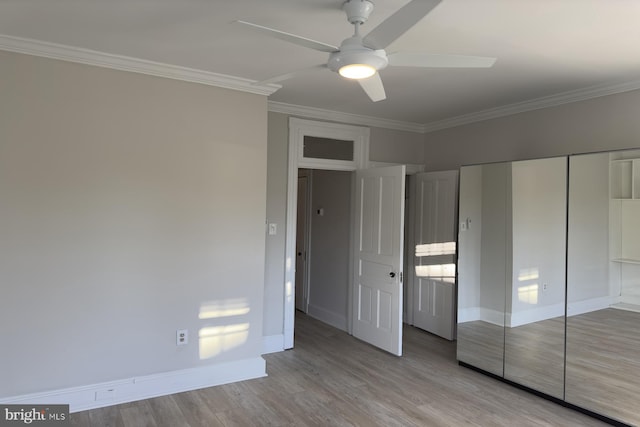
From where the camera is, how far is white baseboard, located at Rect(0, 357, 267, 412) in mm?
3035

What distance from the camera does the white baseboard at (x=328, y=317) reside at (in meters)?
5.32

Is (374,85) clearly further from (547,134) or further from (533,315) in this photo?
(547,134)

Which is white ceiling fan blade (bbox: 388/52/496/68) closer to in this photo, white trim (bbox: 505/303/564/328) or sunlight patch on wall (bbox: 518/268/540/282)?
sunlight patch on wall (bbox: 518/268/540/282)

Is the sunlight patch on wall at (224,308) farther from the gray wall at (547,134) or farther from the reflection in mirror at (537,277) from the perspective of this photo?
the gray wall at (547,134)

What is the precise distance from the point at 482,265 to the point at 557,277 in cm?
72

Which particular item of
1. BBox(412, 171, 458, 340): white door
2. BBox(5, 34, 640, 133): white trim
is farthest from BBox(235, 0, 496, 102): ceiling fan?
BBox(412, 171, 458, 340): white door

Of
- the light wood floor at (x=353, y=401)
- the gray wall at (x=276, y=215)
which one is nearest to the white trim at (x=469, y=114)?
the gray wall at (x=276, y=215)

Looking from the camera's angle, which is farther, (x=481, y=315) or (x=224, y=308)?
(x=481, y=315)

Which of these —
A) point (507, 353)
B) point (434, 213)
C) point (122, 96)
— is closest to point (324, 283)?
point (434, 213)

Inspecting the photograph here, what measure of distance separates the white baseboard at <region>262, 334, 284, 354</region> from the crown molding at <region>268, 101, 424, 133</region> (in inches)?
95.9

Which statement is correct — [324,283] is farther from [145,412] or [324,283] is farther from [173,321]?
[145,412]

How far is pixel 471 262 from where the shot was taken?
4125 mm

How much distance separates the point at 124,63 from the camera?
3225 millimetres

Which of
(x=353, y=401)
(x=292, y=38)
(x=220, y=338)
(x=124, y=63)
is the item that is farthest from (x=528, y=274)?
(x=124, y=63)
